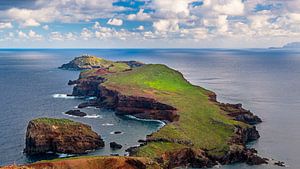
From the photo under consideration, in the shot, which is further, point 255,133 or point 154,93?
point 154,93

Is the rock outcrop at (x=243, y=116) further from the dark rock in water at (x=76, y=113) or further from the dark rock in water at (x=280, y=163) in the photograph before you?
the dark rock in water at (x=76, y=113)

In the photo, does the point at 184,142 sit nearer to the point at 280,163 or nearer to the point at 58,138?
the point at 280,163

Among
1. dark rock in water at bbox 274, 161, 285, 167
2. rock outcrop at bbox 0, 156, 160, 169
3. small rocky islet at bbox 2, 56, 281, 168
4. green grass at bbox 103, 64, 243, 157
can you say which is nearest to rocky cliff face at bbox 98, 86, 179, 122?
small rocky islet at bbox 2, 56, 281, 168

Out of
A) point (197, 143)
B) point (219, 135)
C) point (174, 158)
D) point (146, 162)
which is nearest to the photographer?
point (146, 162)

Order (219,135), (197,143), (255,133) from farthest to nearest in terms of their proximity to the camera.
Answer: (255,133) → (219,135) → (197,143)

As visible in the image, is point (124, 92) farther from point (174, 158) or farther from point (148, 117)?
point (174, 158)

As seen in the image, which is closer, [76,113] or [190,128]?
[190,128]

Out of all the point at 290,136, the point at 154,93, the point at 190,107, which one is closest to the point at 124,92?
the point at 154,93

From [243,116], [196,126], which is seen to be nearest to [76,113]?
[196,126]
